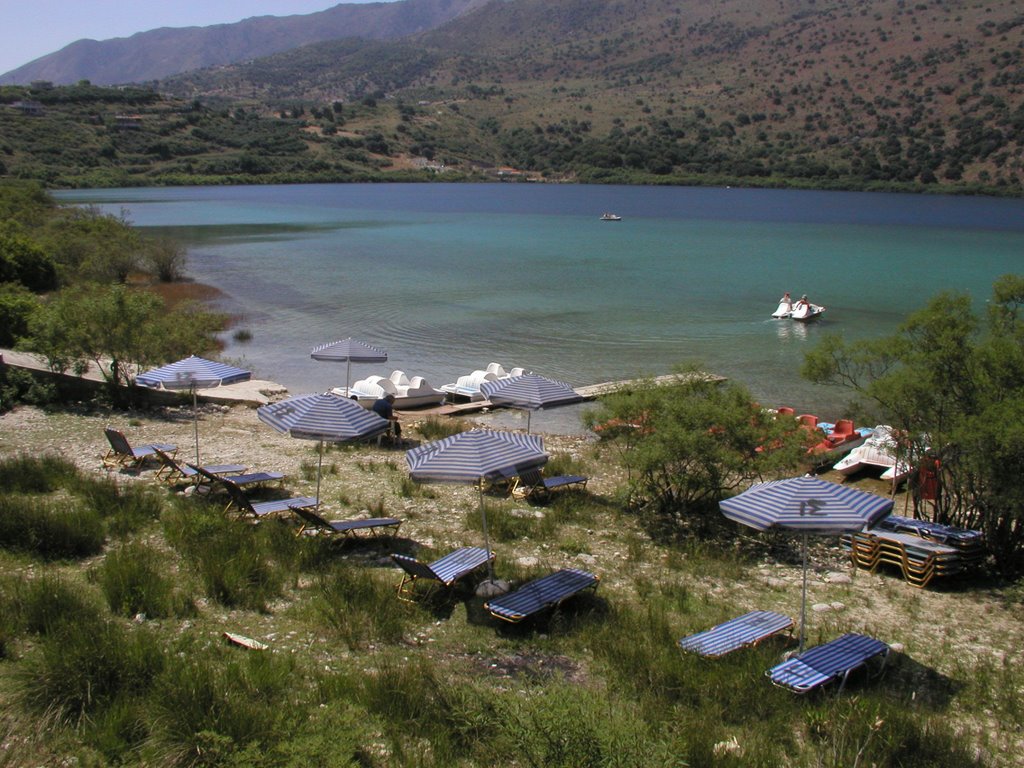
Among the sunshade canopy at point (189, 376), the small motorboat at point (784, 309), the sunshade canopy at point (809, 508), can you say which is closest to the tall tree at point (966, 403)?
the sunshade canopy at point (809, 508)

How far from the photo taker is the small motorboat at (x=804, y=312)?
36188 mm

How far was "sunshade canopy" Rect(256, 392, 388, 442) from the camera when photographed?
34.9 feet

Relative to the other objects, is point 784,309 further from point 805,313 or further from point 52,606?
point 52,606

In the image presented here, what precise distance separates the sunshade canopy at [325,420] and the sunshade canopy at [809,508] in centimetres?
453

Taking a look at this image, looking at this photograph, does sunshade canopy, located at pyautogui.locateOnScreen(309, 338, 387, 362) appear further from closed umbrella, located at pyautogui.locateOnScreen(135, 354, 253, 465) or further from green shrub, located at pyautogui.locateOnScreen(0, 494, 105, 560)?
green shrub, located at pyautogui.locateOnScreen(0, 494, 105, 560)

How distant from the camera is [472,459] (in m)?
9.12

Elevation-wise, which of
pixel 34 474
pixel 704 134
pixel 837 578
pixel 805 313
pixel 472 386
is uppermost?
pixel 704 134

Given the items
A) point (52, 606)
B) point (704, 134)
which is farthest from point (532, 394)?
point (704, 134)

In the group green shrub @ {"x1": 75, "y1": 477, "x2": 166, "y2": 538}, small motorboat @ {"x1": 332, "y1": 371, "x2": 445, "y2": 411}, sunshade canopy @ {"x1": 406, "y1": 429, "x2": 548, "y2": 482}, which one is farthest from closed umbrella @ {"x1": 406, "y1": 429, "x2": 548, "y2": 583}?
small motorboat @ {"x1": 332, "y1": 371, "x2": 445, "y2": 411}

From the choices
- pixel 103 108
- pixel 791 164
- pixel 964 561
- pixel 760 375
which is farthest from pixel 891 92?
pixel 964 561

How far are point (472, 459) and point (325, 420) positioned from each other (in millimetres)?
2507

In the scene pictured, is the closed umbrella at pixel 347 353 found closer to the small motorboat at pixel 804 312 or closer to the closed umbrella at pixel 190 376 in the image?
the closed umbrella at pixel 190 376

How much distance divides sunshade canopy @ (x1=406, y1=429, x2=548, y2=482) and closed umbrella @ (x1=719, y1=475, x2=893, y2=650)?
87.4 inches

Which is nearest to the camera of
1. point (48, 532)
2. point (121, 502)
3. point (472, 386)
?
point (48, 532)
